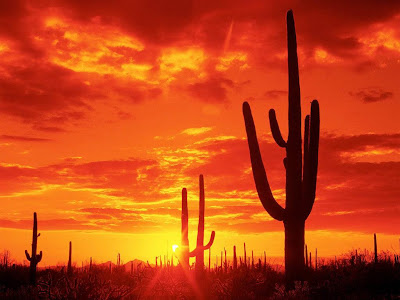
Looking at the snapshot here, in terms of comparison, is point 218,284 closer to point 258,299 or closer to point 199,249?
point 258,299

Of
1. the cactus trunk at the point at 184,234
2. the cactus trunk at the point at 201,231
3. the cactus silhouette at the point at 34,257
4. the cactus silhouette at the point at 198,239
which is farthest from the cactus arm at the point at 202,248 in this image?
the cactus silhouette at the point at 34,257

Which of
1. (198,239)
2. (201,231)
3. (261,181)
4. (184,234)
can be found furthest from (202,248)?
(261,181)

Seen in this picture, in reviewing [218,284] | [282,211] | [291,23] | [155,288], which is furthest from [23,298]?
[291,23]

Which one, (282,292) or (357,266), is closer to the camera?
(282,292)

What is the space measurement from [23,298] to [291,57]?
1126cm

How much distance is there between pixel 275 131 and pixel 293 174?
1677mm

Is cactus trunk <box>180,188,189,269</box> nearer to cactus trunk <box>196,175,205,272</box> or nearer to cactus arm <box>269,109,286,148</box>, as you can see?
cactus trunk <box>196,175,205,272</box>

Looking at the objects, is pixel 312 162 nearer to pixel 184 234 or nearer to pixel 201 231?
pixel 201 231

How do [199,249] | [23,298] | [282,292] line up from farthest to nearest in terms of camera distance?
[199,249]
[282,292]
[23,298]

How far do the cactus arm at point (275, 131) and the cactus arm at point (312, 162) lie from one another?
958mm

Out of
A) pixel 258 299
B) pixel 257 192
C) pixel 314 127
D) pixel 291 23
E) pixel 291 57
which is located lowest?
pixel 258 299

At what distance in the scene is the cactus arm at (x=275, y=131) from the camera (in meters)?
19.6

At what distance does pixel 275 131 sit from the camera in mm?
19703

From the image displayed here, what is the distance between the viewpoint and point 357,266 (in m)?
18.7
